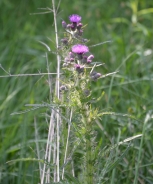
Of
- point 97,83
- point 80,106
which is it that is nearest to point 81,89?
point 80,106

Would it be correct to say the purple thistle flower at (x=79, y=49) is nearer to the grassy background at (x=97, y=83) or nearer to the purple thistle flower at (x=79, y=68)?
the purple thistle flower at (x=79, y=68)

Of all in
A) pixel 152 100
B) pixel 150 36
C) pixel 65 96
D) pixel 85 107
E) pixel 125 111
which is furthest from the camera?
pixel 150 36

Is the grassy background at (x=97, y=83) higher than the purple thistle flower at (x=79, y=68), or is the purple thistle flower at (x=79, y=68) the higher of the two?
the grassy background at (x=97, y=83)

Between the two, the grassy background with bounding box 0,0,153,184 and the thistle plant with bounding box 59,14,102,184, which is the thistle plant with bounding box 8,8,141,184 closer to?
the thistle plant with bounding box 59,14,102,184

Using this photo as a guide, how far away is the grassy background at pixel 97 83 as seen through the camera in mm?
2432

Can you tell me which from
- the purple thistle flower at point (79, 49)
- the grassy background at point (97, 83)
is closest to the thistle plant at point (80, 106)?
the purple thistle flower at point (79, 49)

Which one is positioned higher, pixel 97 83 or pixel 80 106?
pixel 97 83

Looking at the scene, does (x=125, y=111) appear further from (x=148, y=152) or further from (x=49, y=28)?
(x=49, y=28)

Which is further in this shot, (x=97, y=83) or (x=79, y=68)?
(x=97, y=83)

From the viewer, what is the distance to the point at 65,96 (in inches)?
73.8

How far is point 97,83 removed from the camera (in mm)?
3156

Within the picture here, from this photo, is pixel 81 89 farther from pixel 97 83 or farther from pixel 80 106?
pixel 97 83

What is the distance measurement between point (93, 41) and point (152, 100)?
5.22 ft

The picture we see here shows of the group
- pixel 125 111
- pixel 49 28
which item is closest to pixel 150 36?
pixel 125 111
